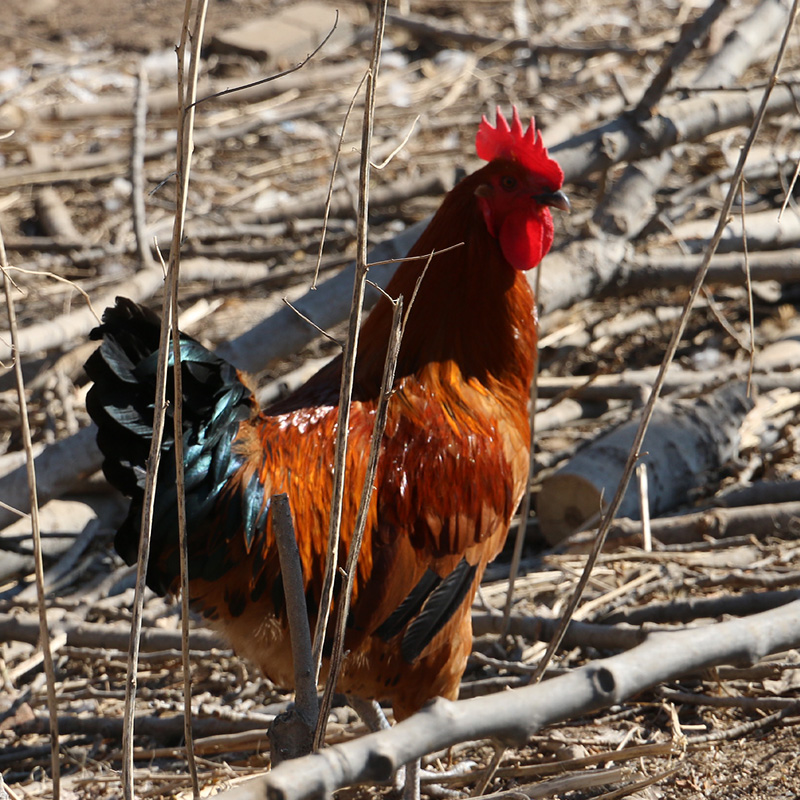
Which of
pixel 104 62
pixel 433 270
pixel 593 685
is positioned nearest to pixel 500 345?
pixel 433 270

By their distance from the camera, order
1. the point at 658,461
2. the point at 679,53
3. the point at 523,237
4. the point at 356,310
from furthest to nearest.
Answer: the point at 679,53 < the point at 658,461 < the point at 523,237 < the point at 356,310

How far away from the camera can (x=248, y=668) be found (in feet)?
10.9

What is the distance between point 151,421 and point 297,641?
87 cm

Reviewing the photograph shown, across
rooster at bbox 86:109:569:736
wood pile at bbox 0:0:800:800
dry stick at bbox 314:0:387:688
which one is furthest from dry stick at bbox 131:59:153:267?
dry stick at bbox 314:0:387:688

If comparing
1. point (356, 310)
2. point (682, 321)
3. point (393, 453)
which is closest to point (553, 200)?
point (393, 453)

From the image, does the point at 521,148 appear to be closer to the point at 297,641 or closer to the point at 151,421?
the point at 151,421

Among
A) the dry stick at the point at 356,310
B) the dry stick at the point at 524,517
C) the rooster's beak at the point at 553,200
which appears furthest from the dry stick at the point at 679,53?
the dry stick at the point at 356,310

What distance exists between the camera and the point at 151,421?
226cm

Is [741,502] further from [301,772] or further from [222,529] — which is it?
[301,772]

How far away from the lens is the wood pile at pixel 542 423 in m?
2.49

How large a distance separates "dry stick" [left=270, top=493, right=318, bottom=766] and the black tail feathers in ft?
2.27

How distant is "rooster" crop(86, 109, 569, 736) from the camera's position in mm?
2385

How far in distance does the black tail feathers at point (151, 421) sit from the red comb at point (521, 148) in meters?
1.16

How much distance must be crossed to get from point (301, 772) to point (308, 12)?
9.67m
